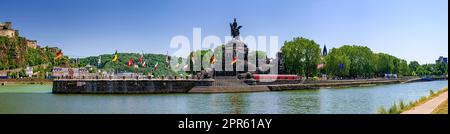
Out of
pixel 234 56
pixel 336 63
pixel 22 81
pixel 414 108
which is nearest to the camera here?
pixel 414 108

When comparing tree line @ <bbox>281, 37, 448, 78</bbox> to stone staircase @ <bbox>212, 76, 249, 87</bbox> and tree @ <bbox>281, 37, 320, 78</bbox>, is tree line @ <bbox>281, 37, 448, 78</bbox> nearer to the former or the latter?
tree @ <bbox>281, 37, 320, 78</bbox>

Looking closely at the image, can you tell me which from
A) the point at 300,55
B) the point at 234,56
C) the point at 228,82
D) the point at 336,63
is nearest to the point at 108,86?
the point at 228,82

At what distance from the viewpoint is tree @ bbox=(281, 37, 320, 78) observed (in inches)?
3290

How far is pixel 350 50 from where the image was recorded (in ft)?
332

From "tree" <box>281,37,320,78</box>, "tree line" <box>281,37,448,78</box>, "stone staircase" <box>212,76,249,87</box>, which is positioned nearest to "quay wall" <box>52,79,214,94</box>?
"stone staircase" <box>212,76,249,87</box>

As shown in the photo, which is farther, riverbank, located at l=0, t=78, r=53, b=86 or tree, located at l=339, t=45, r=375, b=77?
tree, located at l=339, t=45, r=375, b=77

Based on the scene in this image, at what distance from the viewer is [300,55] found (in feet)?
275

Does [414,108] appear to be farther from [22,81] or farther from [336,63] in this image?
[22,81]

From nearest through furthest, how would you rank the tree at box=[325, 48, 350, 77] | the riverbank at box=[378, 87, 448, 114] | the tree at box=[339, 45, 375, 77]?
the riverbank at box=[378, 87, 448, 114] < the tree at box=[325, 48, 350, 77] < the tree at box=[339, 45, 375, 77]

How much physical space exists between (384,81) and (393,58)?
33.8 metres

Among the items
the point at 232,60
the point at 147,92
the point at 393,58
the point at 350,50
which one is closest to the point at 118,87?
the point at 147,92

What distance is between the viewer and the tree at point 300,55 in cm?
8356
